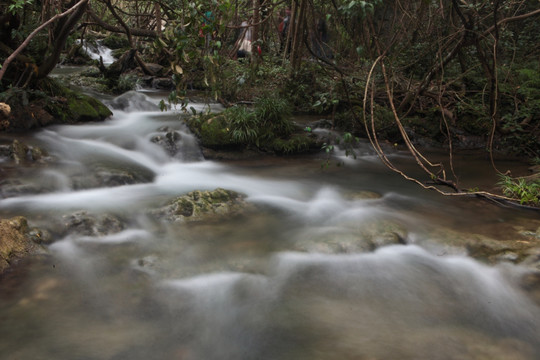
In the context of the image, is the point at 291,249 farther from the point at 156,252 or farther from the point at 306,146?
the point at 306,146

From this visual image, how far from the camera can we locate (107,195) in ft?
15.2

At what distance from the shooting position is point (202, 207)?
4.29 meters

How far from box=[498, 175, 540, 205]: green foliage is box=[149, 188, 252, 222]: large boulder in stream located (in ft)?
11.5

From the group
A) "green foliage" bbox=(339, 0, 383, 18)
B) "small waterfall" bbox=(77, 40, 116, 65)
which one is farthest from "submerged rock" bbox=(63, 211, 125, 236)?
"small waterfall" bbox=(77, 40, 116, 65)

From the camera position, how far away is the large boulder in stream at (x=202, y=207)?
13.5ft

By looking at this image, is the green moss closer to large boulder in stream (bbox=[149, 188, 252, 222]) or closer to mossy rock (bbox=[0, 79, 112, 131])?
large boulder in stream (bbox=[149, 188, 252, 222])

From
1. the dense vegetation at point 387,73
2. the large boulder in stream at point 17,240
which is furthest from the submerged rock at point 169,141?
the large boulder in stream at point 17,240

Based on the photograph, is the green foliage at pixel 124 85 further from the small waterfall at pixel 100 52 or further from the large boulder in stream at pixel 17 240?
the large boulder in stream at pixel 17 240

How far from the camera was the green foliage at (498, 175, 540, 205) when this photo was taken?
4.82 meters

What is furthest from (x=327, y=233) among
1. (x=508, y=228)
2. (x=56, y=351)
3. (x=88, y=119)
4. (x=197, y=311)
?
(x=88, y=119)

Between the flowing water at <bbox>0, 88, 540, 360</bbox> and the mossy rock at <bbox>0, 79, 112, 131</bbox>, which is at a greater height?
the mossy rock at <bbox>0, 79, 112, 131</bbox>

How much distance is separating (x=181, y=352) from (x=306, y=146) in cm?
530

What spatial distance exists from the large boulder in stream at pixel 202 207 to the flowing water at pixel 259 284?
0.15 metres

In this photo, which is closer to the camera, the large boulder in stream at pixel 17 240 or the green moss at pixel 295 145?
the large boulder in stream at pixel 17 240
